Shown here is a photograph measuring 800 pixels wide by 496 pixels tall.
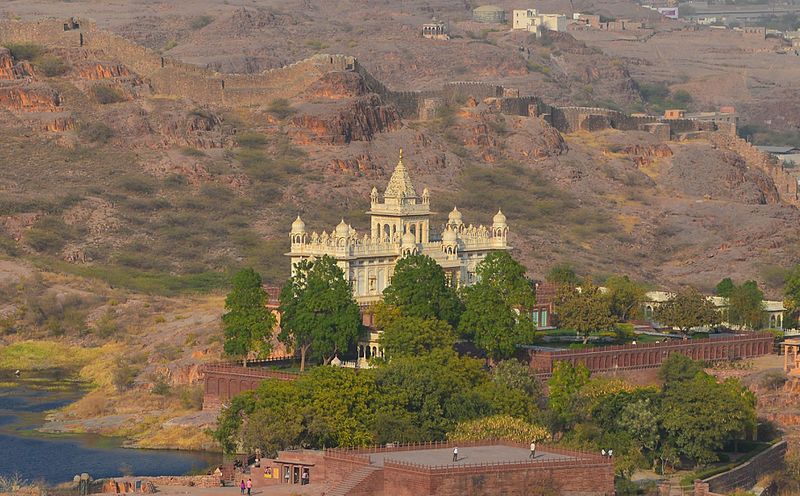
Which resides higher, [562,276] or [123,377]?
[562,276]

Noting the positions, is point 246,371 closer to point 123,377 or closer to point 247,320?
point 247,320

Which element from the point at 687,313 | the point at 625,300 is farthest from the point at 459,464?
the point at 625,300

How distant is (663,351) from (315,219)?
188ft

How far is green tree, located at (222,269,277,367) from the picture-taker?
412 feet

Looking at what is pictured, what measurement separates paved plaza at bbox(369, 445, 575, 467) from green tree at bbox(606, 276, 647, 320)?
45.5m

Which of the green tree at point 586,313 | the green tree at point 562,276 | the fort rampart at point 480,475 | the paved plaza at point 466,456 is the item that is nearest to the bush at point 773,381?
the green tree at point 586,313

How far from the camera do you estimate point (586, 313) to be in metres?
135

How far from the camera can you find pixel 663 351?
13175cm

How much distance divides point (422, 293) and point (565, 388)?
1177 centimetres

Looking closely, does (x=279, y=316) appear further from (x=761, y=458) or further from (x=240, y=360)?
(x=761, y=458)

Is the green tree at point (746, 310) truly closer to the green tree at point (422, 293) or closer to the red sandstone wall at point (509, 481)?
the green tree at point (422, 293)

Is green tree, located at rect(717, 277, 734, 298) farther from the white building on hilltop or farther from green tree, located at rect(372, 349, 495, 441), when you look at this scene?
green tree, located at rect(372, 349, 495, 441)

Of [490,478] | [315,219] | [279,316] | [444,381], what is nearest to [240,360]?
[279,316]

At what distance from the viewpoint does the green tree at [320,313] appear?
405 ft
